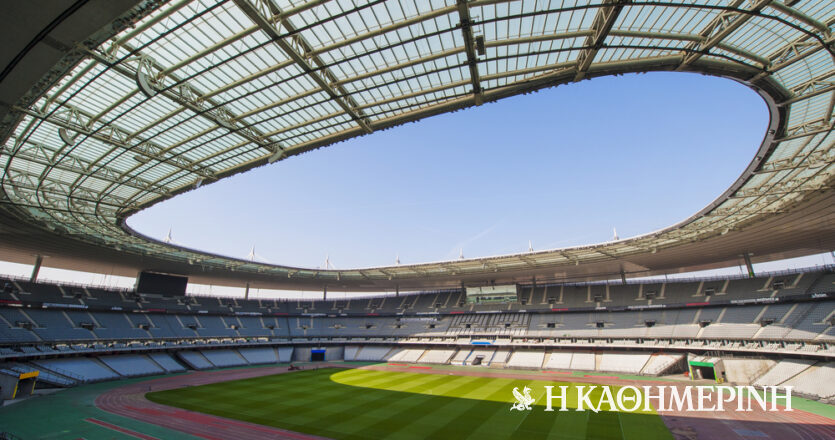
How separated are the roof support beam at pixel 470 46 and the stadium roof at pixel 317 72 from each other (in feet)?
0.21

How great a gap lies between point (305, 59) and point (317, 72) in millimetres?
878

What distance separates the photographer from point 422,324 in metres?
63.0

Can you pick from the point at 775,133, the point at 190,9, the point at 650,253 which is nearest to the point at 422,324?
the point at 650,253

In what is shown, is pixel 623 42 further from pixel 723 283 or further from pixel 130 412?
pixel 723 283

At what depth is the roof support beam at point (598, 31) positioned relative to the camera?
11.3 m

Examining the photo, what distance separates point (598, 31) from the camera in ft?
40.9

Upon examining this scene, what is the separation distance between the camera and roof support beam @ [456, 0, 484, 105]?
38.4 feet

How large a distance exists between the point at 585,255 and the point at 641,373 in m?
13.6

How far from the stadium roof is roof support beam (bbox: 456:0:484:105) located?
0.06m

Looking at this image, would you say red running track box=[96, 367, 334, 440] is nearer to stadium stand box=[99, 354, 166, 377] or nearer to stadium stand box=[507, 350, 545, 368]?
stadium stand box=[99, 354, 166, 377]

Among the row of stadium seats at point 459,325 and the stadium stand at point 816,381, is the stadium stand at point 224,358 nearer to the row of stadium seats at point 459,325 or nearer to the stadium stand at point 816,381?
the row of stadium seats at point 459,325

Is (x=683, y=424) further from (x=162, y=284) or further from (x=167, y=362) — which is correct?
(x=162, y=284)

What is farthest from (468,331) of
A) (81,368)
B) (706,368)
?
(81,368)

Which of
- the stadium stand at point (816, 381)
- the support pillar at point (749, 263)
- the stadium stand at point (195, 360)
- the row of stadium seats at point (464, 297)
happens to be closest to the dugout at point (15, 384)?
the stadium stand at point (195, 360)
